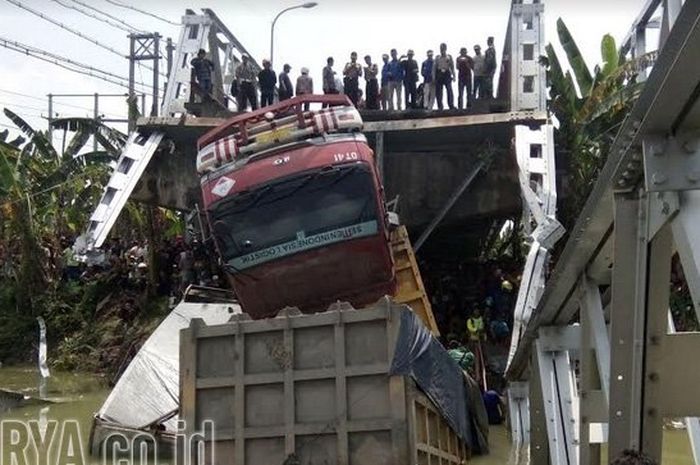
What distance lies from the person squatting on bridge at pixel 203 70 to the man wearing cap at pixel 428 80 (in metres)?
3.95

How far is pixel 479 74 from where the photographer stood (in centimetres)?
1519

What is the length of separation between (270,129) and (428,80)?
608 cm

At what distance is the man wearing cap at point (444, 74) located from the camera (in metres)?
15.2

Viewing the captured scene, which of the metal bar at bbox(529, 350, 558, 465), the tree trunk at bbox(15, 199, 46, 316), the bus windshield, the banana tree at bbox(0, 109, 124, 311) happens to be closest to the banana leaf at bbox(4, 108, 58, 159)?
the banana tree at bbox(0, 109, 124, 311)

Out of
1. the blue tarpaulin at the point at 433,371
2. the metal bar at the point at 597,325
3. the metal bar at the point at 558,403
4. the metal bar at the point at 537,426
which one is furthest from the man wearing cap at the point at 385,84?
the metal bar at the point at 597,325

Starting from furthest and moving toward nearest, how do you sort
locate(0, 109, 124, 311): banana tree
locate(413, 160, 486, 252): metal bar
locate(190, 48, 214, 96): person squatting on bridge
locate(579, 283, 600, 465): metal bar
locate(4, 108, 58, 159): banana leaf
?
locate(4, 108, 58, 159): banana leaf, locate(0, 109, 124, 311): banana tree, locate(190, 48, 214, 96): person squatting on bridge, locate(413, 160, 486, 252): metal bar, locate(579, 283, 600, 465): metal bar

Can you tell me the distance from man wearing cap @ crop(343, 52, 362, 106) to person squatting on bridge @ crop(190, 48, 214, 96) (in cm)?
256

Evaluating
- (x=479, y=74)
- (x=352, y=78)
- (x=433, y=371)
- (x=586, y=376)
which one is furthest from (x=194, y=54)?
(x=586, y=376)

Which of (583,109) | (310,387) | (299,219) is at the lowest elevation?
(310,387)

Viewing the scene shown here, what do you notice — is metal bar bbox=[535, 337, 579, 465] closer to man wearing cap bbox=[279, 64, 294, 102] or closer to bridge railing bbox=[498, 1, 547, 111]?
bridge railing bbox=[498, 1, 547, 111]

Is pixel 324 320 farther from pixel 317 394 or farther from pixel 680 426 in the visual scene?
pixel 680 426

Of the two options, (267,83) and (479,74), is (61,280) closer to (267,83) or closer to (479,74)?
(267,83)

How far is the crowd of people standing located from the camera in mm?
15195

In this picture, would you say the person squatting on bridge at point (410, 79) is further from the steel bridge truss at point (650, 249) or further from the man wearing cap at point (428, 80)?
the steel bridge truss at point (650, 249)
